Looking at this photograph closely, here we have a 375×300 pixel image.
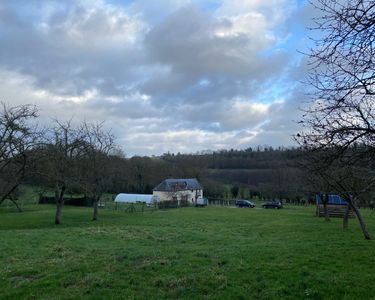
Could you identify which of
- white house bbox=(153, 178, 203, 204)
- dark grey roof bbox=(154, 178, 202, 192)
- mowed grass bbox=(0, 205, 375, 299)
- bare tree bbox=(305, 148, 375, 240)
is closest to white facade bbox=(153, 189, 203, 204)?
white house bbox=(153, 178, 203, 204)

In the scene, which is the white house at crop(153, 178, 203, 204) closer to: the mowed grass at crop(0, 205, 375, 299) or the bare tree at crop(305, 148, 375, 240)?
the bare tree at crop(305, 148, 375, 240)

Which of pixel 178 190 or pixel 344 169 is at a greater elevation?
pixel 178 190

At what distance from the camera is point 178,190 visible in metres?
84.7

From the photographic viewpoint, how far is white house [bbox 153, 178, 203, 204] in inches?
3317

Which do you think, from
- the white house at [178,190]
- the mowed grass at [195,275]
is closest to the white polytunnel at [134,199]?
the white house at [178,190]

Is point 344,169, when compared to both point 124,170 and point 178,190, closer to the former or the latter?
point 124,170

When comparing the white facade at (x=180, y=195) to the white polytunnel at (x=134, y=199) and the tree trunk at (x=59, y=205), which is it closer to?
the white polytunnel at (x=134, y=199)

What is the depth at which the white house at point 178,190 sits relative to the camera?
276ft

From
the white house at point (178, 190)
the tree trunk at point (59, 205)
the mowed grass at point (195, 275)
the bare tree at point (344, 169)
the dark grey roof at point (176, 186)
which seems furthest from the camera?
the dark grey roof at point (176, 186)

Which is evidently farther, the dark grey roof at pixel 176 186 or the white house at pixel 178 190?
the dark grey roof at pixel 176 186

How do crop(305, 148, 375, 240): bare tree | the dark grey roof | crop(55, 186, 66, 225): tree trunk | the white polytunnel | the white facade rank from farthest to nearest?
the dark grey roof → the white polytunnel → the white facade → crop(55, 186, 66, 225): tree trunk → crop(305, 148, 375, 240): bare tree

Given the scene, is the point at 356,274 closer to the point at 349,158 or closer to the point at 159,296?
the point at 349,158

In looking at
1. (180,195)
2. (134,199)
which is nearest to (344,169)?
(180,195)

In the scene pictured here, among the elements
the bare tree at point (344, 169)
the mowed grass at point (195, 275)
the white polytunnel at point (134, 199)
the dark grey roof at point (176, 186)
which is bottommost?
the mowed grass at point (195, 275)
